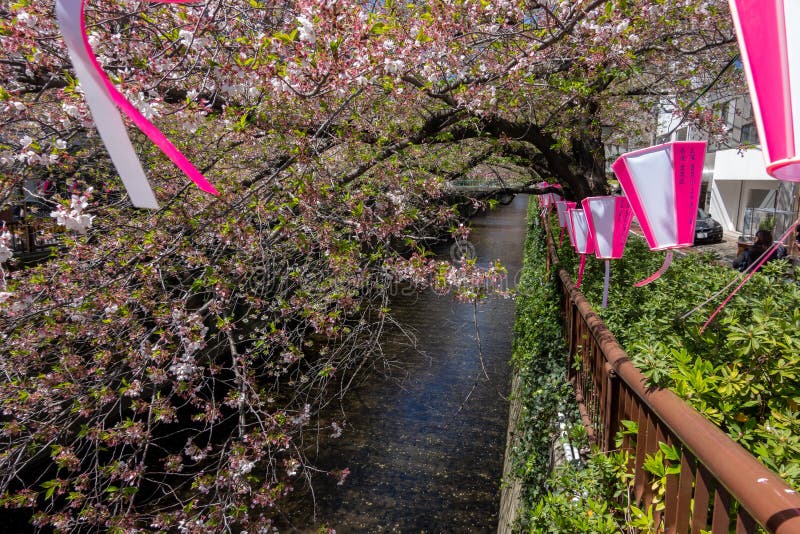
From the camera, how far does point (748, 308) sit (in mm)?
2420

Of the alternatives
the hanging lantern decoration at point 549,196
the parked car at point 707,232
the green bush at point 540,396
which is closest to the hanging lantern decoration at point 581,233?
the green bush at point 540,396

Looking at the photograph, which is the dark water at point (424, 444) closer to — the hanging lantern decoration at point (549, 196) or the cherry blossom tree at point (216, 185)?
the cherry blossom tree at point (216, 185)

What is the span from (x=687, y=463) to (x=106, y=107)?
7.25ft

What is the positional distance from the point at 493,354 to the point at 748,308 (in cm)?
A: 764

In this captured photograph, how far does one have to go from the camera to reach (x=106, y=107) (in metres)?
1.54

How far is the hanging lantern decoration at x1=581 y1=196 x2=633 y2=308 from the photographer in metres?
3.82

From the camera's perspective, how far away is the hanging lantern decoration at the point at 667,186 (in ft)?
8.38

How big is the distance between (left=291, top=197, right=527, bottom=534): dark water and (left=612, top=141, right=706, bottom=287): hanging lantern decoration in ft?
9.17

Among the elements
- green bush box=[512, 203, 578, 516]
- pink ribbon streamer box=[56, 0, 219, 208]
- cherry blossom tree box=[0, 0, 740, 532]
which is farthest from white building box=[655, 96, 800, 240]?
pink ribbon streamer box=[56, 0, 219, 208]

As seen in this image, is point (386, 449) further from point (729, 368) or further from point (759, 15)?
point (759, 15)

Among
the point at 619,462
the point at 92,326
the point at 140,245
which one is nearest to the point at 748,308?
the point at 619,462

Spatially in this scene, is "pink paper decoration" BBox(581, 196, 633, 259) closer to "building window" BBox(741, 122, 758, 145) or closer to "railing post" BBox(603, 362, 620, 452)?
"railing post" BBox(603, 362, 620, 452)

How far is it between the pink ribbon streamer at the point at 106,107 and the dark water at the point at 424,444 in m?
4.24

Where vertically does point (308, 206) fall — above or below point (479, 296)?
above
